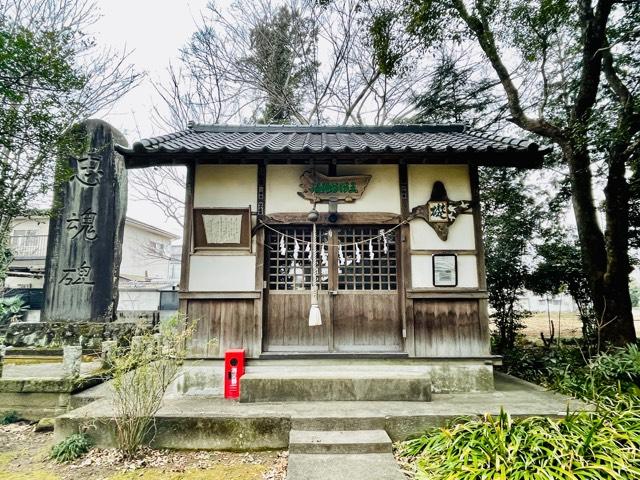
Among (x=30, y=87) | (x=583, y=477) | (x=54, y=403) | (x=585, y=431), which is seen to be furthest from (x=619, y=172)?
(x=54, y=403)

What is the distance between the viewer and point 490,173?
1158 cm

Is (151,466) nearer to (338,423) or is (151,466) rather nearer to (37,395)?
(338,423)

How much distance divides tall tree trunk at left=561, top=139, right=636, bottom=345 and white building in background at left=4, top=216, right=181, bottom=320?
58.1 feet

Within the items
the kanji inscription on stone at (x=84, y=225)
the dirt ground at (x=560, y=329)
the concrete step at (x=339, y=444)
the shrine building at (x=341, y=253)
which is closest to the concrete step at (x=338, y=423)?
the concrete step at (x=339, y=444)

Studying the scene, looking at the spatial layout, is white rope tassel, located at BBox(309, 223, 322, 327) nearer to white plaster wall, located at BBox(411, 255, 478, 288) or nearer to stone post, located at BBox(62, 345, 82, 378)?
white plaster wall, located at BBox(411, 255, 478, 288)

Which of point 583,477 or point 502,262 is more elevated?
point 502,262

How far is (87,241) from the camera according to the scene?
978 cm

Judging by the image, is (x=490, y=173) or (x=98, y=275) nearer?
(x=98, y=275)

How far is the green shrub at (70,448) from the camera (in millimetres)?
4617

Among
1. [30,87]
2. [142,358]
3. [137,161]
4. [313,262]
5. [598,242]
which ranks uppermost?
[30,87]

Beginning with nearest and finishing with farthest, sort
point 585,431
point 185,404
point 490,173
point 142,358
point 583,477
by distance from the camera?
point 583,477 → point 585,431 → point 142,358 → point 185,404 → point 490,173

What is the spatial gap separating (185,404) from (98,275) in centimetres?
599

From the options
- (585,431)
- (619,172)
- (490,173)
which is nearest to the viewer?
(585,431)

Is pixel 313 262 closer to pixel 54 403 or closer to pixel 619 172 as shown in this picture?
pixel 54 403
